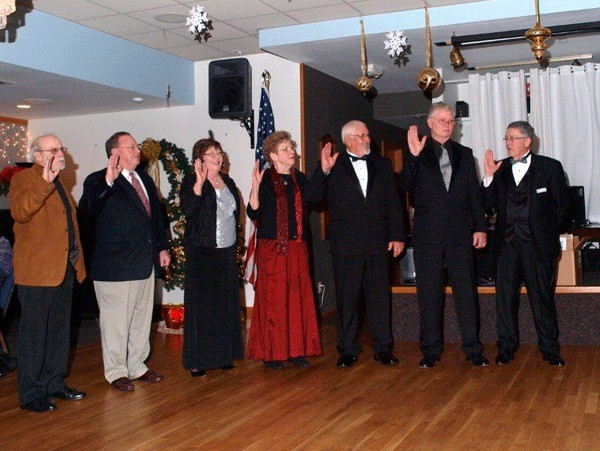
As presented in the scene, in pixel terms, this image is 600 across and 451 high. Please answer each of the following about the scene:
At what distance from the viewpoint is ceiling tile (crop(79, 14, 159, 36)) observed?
20.4 ft

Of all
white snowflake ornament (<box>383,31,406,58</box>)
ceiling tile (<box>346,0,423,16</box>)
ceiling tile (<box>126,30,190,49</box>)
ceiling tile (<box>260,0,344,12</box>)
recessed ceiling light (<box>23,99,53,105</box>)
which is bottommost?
recessed ceiling light (<box>23,99,53,105</box>)

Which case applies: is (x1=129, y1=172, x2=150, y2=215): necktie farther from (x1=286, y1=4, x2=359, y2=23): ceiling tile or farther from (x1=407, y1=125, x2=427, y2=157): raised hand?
(x1=286, y1=4, x2=359, y2=23): ceiling tile

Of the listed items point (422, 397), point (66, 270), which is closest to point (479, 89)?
point (422, 397)

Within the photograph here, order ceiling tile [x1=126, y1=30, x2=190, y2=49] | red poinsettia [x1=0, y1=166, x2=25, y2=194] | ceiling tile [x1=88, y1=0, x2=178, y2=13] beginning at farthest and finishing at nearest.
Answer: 1. red poinsettia [x1=0, y1=166, x2=25, y2=194]
2. ceiling tile [x1=126, y1=30, x2=190, y2=49]
3. ceiling tile [x1=88, y1=0, x2=178, y2=13]

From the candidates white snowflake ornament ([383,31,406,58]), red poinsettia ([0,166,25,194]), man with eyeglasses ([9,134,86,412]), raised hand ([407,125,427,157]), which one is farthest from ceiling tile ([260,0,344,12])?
red poinsettia ([0,166,25,194])

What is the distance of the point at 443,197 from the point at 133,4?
2755 mm

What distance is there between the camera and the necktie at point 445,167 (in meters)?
4.96

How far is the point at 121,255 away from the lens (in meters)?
4.45

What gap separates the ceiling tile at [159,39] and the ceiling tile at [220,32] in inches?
3.9

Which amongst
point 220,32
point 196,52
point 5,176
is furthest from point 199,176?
point 5,176

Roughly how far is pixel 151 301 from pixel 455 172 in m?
2.10

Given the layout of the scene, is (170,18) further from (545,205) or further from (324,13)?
(545,205)

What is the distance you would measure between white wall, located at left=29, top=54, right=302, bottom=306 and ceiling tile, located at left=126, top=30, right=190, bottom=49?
0.80m

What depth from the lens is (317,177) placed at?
5.04 meters
